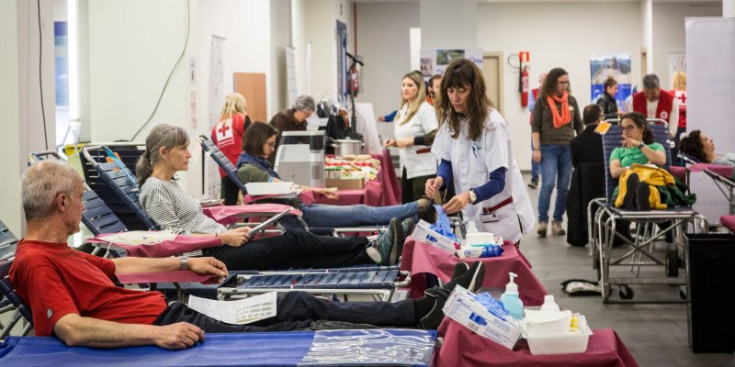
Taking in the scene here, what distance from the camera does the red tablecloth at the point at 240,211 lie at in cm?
534

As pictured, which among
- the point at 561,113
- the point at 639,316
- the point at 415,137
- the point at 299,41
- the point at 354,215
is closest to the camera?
the point at 639,316

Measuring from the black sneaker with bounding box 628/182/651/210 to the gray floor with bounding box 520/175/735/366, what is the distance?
23.6 inches

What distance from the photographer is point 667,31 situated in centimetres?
1848

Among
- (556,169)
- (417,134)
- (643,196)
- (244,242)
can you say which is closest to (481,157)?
(244,242)

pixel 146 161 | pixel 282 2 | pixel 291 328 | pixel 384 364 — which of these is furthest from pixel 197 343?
pixel 282 2

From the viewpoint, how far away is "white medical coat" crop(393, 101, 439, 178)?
694 centimetres

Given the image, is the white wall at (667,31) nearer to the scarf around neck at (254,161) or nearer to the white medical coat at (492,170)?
the scarf around neck at (254,161)

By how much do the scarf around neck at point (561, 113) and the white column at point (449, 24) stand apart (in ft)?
11.3

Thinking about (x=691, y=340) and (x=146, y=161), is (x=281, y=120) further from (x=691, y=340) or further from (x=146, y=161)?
(x=691, y=340)

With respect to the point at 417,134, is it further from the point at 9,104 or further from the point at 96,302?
the point at 96,302

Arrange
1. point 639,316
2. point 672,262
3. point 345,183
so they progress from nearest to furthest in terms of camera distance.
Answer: point 639,316 < point 672,262 < point 345,183

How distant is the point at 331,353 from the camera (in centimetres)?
262

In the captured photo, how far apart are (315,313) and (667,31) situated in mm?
16751

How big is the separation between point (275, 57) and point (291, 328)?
319 inches
